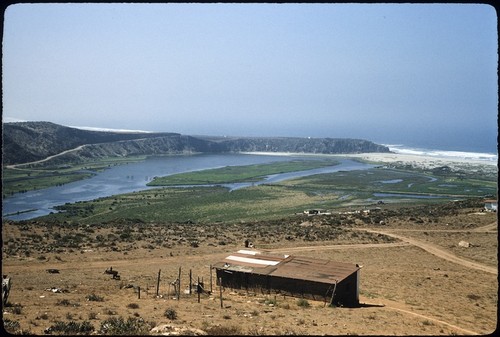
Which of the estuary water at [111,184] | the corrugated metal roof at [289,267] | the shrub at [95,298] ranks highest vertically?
the corrugated metal roof at [289,267]

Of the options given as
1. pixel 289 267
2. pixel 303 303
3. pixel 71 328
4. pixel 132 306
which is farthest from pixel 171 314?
pixel 289 267

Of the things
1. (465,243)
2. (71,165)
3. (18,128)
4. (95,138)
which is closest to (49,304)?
(465,243)

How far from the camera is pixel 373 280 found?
2169 cm

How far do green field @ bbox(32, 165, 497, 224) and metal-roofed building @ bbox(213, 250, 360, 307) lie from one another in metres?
27.3

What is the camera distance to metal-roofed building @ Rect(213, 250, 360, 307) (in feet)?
53.4

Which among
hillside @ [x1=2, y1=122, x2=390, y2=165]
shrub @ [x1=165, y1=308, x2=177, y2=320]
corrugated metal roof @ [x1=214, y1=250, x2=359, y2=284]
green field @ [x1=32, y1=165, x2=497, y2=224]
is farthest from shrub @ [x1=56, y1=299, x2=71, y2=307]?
hillside @ [x1=2, y1=122, x2=390, y2=165]

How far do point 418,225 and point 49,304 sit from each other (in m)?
31.8

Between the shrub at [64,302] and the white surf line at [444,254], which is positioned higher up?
the shrub at [64,302]

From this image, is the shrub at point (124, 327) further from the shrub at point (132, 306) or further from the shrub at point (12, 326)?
the shrub at point (12, 326)

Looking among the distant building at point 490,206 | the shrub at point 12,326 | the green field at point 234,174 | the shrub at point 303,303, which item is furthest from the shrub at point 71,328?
the green field at point 234,174

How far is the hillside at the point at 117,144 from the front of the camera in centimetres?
10101

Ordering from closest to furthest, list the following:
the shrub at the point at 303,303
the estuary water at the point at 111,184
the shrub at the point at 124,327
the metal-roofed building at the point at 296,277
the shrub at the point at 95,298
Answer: the shrub at the point at 124,327
the shrub at the point at 95,298
the shrub at the point at 303,303
the metal-roofed building at the point at 296,277
the estuary water at the point at 111,184

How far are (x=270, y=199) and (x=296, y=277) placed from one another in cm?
4384

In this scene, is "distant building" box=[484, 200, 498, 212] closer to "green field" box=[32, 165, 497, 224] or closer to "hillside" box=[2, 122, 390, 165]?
"green field" box=[32, 165, 497, 224]
